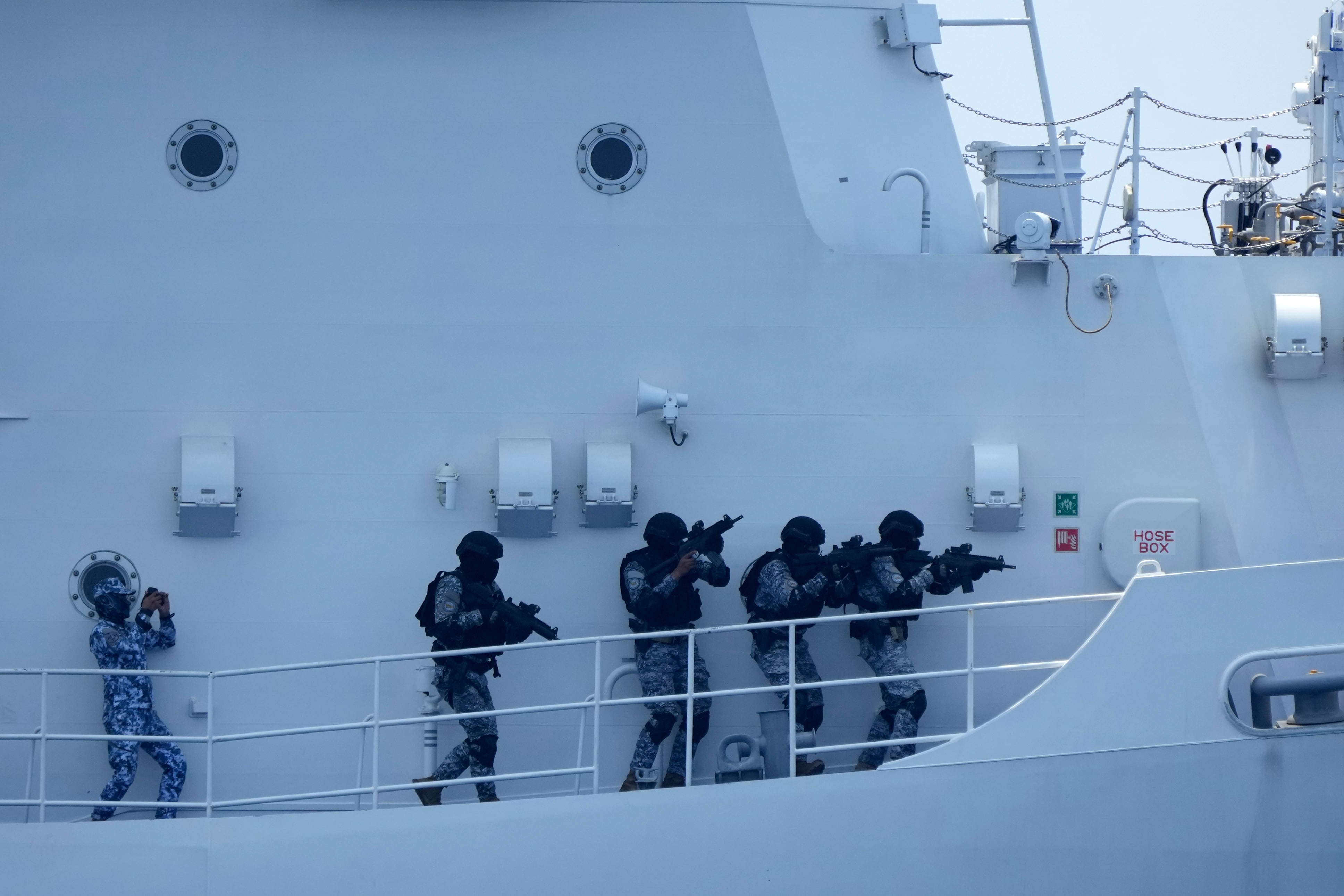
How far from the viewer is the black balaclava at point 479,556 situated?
20.0 ft

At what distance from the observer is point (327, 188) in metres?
6.66

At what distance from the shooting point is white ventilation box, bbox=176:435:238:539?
6461mm

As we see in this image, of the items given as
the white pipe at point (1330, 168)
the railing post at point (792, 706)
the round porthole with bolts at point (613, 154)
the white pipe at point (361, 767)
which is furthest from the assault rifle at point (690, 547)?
the white pipe at point (1330, 168)

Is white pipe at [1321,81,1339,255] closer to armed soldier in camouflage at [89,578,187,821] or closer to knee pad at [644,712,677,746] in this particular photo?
knee pad at [644,712,677,746]

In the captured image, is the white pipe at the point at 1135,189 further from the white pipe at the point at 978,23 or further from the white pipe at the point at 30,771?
the white pipe at the point at 30,771

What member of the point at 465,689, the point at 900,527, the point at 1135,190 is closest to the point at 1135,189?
the point at 1135,190

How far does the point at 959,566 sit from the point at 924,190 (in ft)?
6.43

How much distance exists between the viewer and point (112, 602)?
628cm

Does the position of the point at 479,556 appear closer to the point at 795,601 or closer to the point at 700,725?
the point at 700,725

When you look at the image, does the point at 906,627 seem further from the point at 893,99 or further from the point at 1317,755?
the point at 893,99

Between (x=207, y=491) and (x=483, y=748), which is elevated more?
(x=207, y=491)

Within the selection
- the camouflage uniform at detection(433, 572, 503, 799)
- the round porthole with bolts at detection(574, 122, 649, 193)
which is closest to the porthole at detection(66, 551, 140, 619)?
the camouflage uniform at detection(433, 572, 503, 799)

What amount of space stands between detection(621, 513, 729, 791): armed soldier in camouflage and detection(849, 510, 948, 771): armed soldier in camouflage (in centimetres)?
71

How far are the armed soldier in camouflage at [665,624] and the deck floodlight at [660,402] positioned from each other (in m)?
0.49
